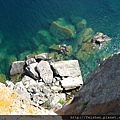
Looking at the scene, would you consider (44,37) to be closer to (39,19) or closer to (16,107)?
(39,19)

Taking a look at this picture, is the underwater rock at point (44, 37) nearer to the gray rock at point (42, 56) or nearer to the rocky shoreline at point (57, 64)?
the rocky shoreline at point (57, 64)

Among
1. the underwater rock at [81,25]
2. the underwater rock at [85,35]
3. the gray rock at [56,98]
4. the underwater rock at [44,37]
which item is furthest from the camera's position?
the underwater rock at [81,25]

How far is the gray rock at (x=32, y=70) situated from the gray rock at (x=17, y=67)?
1.60 meters

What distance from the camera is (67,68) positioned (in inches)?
1309

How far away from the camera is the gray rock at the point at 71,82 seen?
30312mm

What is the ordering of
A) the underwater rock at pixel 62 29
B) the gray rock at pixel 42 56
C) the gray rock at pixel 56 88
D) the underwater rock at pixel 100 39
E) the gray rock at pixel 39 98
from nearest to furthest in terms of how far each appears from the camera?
1. the gray rock at pixel 39 98
2. the gray rock at pixel 56 88
3. the gray rock at pixel 42 56
4. the underwater rock at pixel 100 39
5. the underwater rock at pixel 62 29

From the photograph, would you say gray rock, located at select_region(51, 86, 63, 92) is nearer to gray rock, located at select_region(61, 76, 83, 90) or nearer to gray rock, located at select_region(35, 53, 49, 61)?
gray rock, located at select_region(61, 76, 83, 90)

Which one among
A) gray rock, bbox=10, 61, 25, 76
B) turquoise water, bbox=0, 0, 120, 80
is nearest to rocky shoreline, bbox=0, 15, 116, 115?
gray rock, bbox=10, 61, 25, 76

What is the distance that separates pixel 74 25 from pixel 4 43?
10.5 m

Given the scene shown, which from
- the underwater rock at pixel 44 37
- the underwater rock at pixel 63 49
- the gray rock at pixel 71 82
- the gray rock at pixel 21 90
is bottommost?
the gray rock at pixel 71 82

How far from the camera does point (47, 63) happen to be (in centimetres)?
3375

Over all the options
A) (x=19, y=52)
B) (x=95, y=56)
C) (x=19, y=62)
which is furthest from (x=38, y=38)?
(x=95, y=56)

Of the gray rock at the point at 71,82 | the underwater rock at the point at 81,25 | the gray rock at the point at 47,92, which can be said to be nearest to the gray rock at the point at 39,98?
the gray rock at the point at 47,92

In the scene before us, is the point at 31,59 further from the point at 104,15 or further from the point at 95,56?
the point at 104,15
